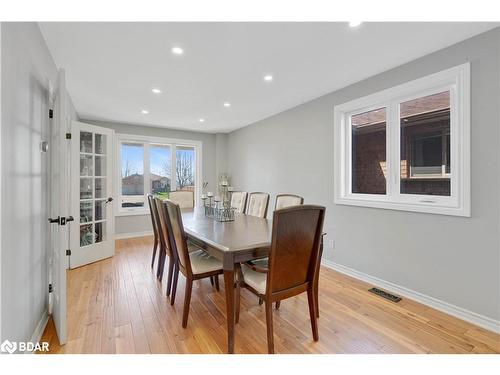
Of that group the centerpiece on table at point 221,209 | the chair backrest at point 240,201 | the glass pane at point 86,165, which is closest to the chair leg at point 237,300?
the centerpiece on table at point 221,209

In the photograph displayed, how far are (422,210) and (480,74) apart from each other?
1270 millimetres

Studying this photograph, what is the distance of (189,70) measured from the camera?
263 cm

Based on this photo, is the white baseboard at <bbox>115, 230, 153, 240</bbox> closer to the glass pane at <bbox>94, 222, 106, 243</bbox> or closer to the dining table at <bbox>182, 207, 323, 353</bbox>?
the glass pane at <bbox>94, 222, 106, 243</bbox>

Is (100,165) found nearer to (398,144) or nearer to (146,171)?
(146,171)

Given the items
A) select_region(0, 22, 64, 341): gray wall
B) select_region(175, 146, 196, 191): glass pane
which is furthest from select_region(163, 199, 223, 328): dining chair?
select_region(175, 146, 196, 191): glass pane

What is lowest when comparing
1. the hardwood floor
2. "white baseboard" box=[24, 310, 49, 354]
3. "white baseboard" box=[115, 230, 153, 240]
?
the hardwood floor

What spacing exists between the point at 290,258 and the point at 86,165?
352 centimetres

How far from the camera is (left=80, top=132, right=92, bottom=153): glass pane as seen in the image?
11.7 feet

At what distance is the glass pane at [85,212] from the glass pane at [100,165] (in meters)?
0.51

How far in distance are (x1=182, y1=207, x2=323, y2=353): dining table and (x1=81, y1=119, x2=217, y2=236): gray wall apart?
3.28 m

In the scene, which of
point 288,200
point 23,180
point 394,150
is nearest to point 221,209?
point 288,200
